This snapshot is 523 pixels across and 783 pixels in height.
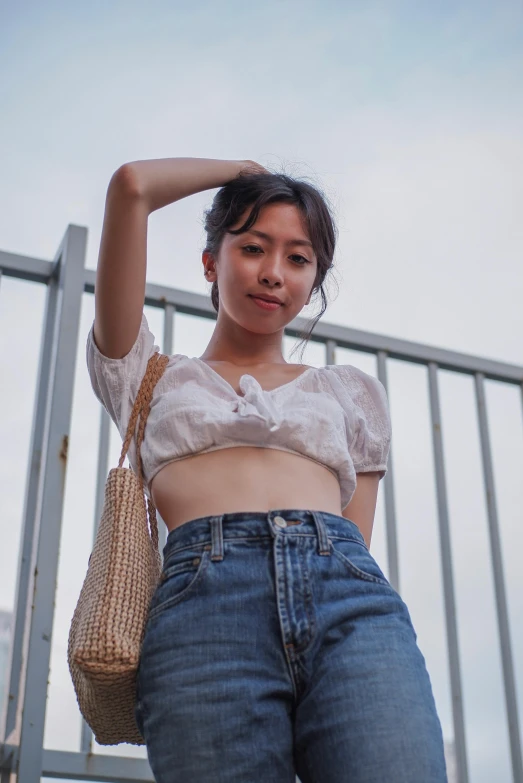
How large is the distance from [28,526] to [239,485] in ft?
2.40

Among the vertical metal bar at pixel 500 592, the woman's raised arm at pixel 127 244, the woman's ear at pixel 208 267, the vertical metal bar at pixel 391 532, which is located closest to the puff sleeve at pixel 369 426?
the woman's ear at pixel 208 267

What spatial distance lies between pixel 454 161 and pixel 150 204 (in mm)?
2160

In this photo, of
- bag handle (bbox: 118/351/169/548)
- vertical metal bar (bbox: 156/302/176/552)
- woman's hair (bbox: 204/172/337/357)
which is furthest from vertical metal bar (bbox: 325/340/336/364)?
bag handle (bbox: 118/351/169/548)

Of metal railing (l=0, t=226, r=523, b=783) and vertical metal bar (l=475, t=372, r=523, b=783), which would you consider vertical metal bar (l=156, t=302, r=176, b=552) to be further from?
vertical metal bar (l=475, t=372, r=523, b=783)

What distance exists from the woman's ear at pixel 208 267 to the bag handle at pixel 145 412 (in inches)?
9.6

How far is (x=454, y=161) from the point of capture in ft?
11.2

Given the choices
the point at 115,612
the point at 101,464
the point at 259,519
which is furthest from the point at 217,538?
the point at 101,464

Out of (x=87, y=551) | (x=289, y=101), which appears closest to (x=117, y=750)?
(x=87, y=551)

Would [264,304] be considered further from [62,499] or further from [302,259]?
[62,499]

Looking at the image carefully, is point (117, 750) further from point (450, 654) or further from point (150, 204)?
point (150, 204)

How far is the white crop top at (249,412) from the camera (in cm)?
140

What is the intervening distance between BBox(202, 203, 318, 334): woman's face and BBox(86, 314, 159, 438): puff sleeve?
0.19 metres

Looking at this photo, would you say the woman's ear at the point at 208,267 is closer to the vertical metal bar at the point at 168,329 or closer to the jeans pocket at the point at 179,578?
the vertical metal bar at the point at 168,329

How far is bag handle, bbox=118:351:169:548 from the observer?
1.46m
